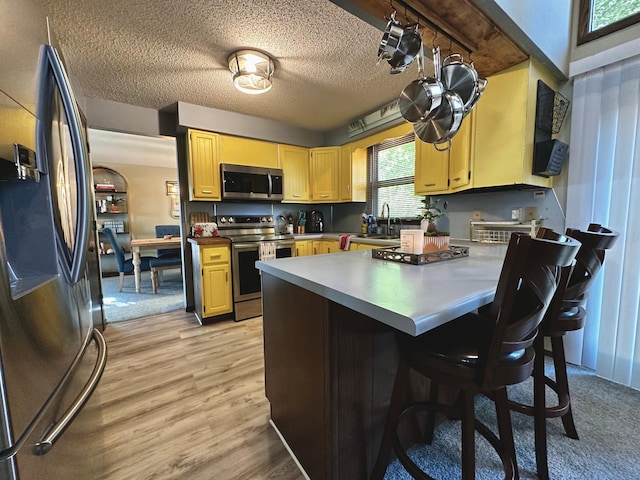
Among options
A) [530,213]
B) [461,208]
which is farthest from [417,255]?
[461,208]

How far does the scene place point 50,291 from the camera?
722 millimetres

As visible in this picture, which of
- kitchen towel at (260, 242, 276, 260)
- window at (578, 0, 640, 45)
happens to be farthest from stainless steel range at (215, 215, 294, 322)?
window at (578, 0, 640, 45)

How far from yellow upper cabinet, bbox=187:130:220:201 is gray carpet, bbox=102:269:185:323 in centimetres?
155

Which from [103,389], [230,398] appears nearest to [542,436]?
[230,398]

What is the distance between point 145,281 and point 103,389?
3.71m

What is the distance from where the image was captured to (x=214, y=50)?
6.61 ft

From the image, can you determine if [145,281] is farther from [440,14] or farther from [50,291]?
[440,14]

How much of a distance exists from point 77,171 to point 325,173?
329 cm

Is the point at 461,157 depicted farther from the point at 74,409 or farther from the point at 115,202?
the point at 115,202

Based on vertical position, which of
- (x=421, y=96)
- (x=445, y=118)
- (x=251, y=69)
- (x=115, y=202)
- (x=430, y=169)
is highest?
(x=251, y=69)

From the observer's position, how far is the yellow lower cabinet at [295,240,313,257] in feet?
11.7

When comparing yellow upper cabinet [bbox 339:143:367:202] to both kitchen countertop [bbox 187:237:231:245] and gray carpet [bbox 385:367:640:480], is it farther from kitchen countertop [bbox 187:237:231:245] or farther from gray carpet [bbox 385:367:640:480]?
gray carpet [bbox 385:367:640:480]

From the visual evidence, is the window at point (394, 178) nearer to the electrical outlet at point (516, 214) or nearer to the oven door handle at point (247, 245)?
the electrical outlet at point (516, 214)

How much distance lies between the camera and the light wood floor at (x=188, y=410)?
1.26 meters
